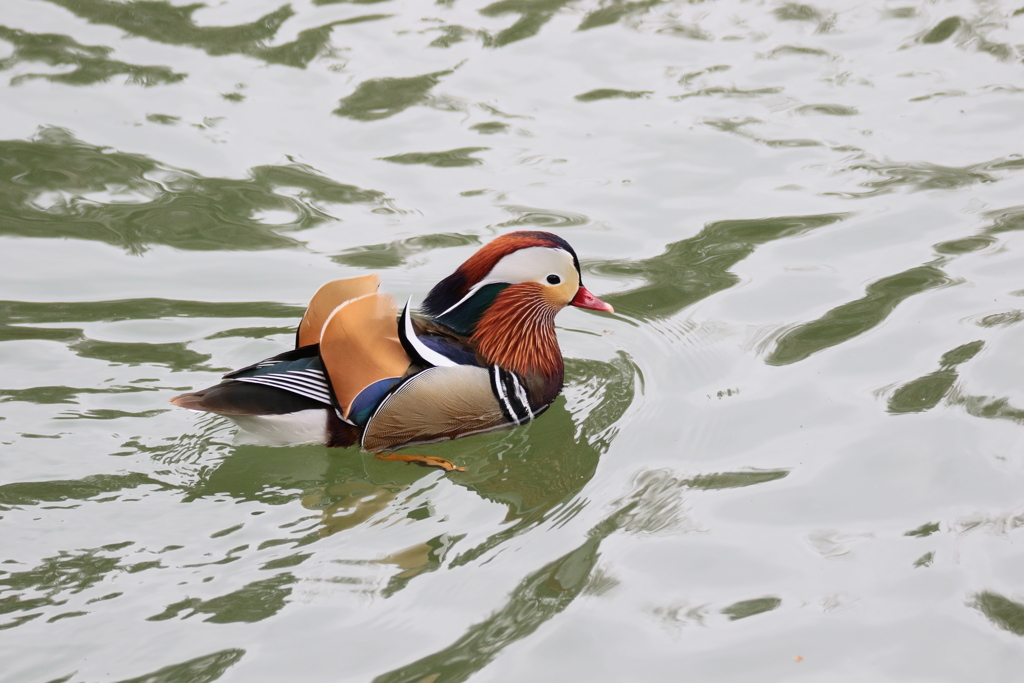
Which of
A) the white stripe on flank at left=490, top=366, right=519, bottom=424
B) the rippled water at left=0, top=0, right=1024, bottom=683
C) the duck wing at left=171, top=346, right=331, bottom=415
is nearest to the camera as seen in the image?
the rippled water at left=0, top=0, right=1024, bottom=683

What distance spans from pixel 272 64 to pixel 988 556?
600 centimetres

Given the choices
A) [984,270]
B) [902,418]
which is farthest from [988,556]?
[984,270]

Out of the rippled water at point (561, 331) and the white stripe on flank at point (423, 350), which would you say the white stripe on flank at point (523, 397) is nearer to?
the rippled water at point (561, 331)

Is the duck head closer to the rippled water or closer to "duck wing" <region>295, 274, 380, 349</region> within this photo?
the rippled water

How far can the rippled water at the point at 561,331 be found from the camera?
3441 mm

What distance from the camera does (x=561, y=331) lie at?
5.57m

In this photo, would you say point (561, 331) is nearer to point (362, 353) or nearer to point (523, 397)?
point (523, 397)

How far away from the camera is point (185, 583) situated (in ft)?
11.7

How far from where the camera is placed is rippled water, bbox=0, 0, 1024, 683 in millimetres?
3441

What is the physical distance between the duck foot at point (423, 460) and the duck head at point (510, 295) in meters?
0.57

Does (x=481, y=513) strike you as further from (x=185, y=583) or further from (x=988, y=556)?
(x=988, y=556)

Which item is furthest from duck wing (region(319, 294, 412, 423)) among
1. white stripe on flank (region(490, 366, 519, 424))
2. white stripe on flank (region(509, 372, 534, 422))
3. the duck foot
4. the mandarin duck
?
white stripe on flank (region(509, 372, 534, 422))

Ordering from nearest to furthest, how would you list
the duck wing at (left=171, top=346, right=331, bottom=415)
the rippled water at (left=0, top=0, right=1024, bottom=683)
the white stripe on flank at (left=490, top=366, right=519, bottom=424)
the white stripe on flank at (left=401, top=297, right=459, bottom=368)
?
1. the rippled water at (left=0, top=0, right=1024, bottom=683)
2. the duck wing at (left=171, top=346, right=331, bottom=415)
3. the white stripe on flank at (left=401, top=297, right=459, bottom=368)
4. the white stripe on flank at (left=490, top=366, right=519, bottom=424)

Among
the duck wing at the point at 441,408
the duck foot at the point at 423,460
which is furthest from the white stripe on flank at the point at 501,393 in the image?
the duck foot at the point at 423,460
